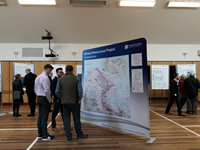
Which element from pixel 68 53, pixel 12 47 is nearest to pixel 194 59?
pixel 68 53

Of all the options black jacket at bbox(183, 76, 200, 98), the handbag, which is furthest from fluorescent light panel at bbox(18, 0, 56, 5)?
black jacket at bbox(183, 76, 200, 98)

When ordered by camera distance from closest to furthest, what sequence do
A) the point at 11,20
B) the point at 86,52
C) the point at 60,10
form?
the point at 86,52 < the point at 60,10 < the point at 11,20

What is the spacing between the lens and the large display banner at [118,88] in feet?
10.9

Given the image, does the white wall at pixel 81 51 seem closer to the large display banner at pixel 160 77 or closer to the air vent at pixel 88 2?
the large display banner at pixel 160 77

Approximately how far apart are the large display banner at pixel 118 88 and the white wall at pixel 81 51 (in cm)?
406

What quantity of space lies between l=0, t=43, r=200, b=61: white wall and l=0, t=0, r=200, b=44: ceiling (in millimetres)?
267

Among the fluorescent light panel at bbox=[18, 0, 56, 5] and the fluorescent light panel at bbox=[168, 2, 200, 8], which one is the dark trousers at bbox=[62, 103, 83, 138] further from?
the fluorescent light panel at bbox=[168, 2, 200, 8]

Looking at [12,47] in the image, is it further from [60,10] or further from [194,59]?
[194,59]

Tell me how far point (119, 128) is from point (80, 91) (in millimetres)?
1315

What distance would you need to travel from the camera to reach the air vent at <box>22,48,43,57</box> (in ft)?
27.9

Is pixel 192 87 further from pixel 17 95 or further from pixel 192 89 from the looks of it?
pixel 17 95

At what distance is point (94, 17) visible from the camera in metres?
6.90

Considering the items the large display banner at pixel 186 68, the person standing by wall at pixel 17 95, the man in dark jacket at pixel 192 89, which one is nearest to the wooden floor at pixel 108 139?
the person standing by wall at pixel 17 95

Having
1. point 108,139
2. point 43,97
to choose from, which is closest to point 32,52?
point 43,97
